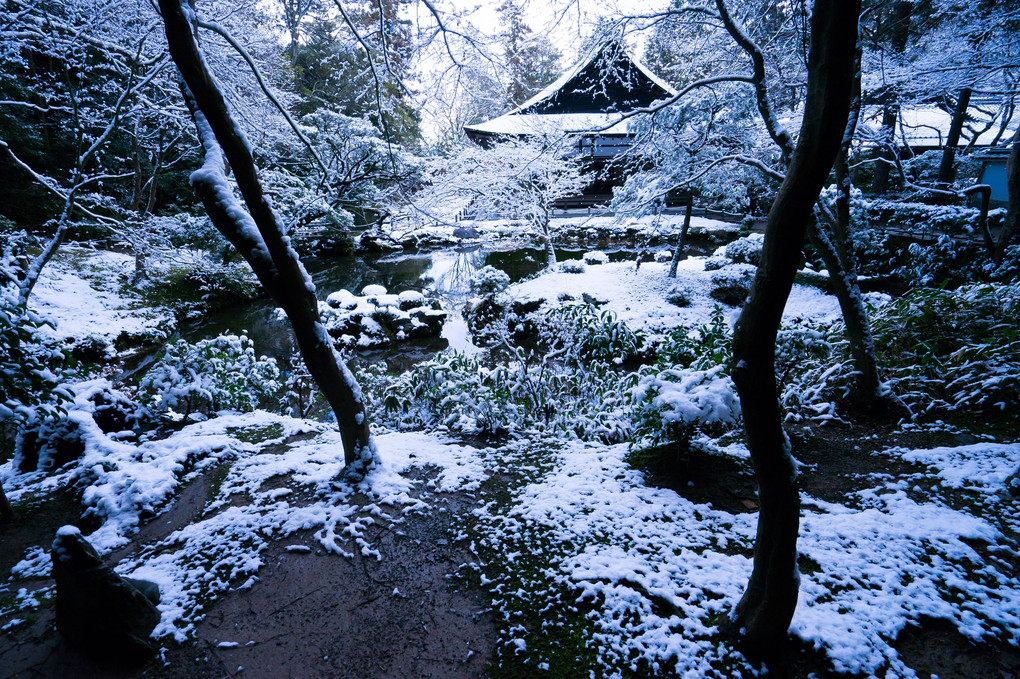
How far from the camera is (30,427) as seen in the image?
140 inches

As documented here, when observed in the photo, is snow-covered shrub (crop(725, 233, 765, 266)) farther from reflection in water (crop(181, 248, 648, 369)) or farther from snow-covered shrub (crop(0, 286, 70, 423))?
snow-covered shrub (crop(0, 286, 70, 423))

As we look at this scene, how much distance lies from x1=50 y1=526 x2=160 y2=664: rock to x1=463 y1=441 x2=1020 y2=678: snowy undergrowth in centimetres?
152

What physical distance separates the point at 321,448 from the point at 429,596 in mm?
2069

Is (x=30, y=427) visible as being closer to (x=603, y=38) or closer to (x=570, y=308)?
(x=570, y=308)

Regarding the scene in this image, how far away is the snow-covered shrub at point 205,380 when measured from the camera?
4.35m

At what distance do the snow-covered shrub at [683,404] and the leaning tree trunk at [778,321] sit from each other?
40.7 inches

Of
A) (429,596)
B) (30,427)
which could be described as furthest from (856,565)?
(30,427)

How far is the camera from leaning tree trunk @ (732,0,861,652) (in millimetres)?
1185

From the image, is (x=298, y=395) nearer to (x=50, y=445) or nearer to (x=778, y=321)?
(x=50, y=445)

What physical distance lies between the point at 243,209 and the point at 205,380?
297 cm

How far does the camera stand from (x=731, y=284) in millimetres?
9352

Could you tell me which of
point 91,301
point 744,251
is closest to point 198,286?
point 91,301

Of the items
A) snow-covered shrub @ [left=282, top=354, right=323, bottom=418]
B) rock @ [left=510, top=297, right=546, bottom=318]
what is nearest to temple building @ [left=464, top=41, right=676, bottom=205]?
rock @ [left=510, top=297, right=546, bottom=318]

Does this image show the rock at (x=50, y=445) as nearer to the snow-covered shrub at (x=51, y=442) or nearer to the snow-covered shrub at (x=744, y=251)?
the snow-covered shrub at (x=51, y=442)
